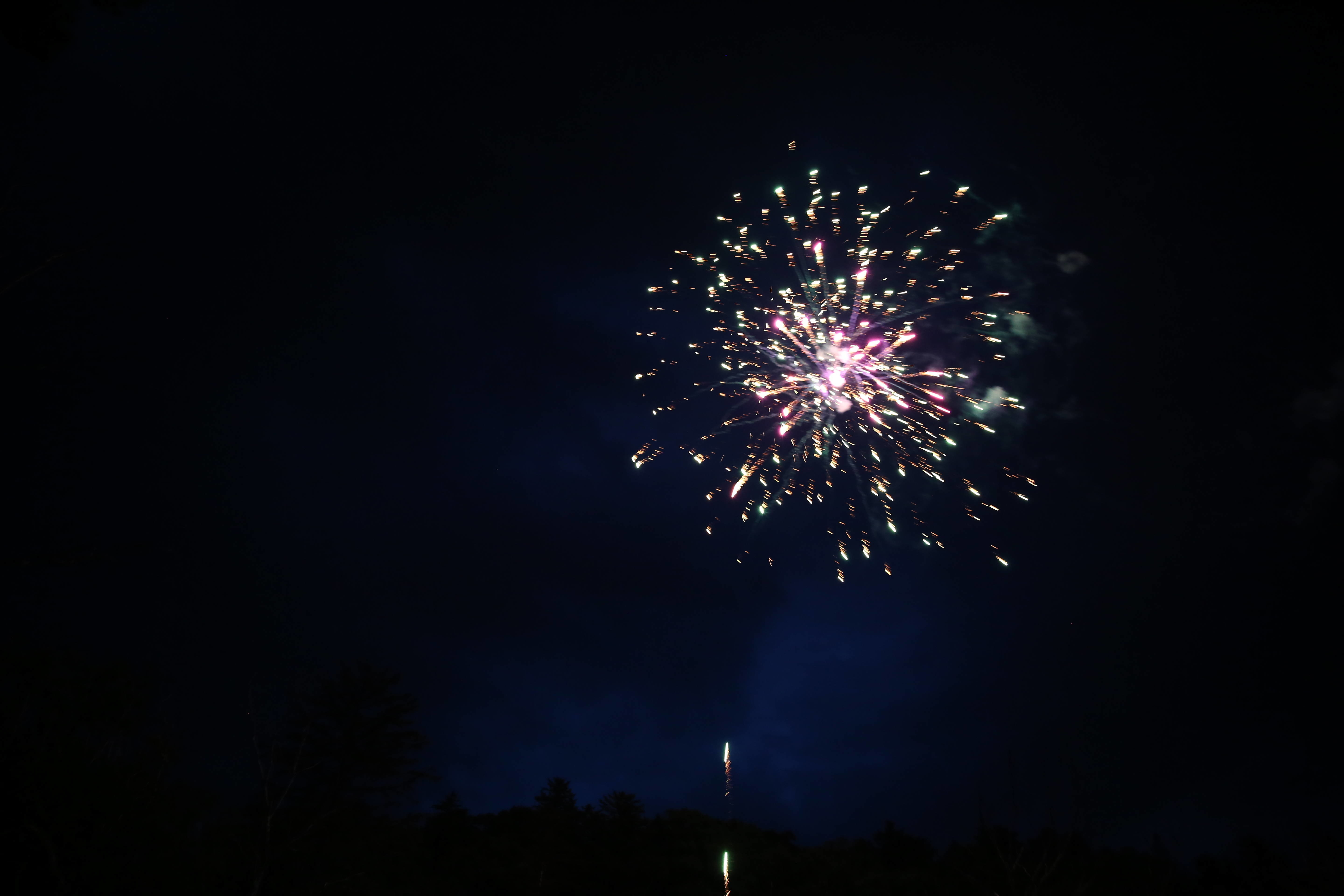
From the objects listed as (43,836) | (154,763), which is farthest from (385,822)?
(43,836)

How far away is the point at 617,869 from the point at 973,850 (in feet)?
48.3

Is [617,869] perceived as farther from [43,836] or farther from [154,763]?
[43,836]

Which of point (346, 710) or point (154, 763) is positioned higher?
point (346, 710)

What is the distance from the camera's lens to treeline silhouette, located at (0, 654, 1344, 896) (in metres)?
12.4

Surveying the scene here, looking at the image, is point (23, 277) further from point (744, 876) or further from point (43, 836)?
point (744, 876)

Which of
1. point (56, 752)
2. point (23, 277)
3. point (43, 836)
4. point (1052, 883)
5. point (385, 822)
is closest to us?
point (23, 277)

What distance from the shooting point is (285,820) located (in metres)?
21.8

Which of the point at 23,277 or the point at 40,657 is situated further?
the point at 40,657

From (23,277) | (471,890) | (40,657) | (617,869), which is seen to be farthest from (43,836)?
(617,869)

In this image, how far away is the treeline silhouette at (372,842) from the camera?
12383mm

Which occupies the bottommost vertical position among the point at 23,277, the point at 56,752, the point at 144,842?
the point at 144,842

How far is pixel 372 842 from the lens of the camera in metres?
22.1

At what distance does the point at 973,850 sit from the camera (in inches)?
922

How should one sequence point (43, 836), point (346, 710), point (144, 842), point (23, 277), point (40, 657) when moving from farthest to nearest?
point (346, 710), point (40, 657), point (144, 842), point (43, 836), point (23, 277)
